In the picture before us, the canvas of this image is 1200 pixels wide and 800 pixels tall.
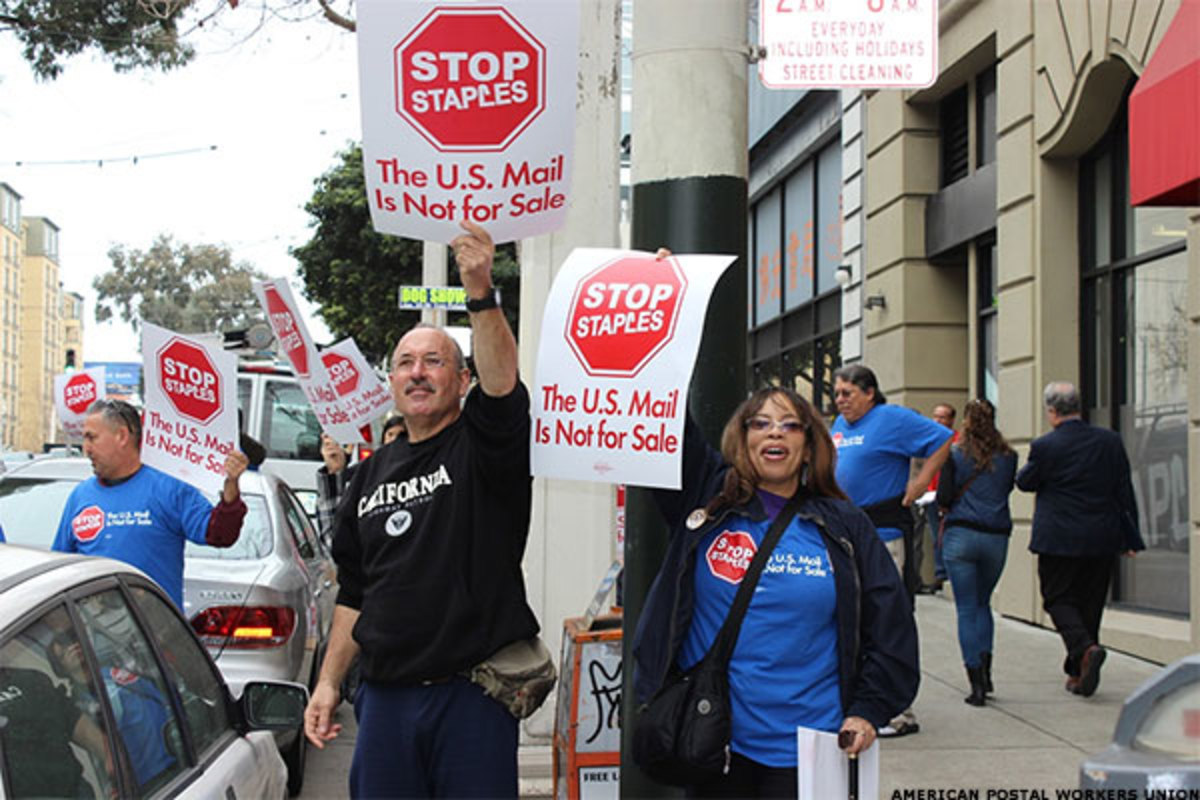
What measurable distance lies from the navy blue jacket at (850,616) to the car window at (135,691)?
1.23 m

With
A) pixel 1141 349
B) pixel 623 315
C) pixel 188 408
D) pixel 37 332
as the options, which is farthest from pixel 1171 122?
pixel 37 332

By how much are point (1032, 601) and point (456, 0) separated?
903 cm

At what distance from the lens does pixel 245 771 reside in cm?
363

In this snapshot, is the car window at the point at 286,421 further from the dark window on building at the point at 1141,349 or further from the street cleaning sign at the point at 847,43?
the street cleaning sign at the point at 847,43

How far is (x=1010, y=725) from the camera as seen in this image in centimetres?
793

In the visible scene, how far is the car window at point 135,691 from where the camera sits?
2.99 m

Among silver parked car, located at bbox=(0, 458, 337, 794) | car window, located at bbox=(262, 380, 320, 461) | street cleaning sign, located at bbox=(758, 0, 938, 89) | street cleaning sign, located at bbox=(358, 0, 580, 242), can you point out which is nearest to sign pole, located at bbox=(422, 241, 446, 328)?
car window, located at bbox=(262, 380, 320, 461)

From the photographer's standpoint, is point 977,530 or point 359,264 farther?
point 359,264

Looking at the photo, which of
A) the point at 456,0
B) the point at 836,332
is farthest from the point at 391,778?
the point at 836,332

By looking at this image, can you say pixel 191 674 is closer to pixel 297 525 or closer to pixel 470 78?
pixel 470 78

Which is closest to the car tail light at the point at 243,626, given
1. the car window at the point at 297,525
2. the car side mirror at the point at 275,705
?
the car window at the point at 297,525

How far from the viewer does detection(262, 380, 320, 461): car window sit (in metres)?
19.0

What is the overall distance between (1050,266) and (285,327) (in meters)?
6.26

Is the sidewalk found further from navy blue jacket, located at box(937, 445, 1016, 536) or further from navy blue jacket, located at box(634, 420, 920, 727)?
navy blue jacket, located at box(634, 420, 920, 727)
